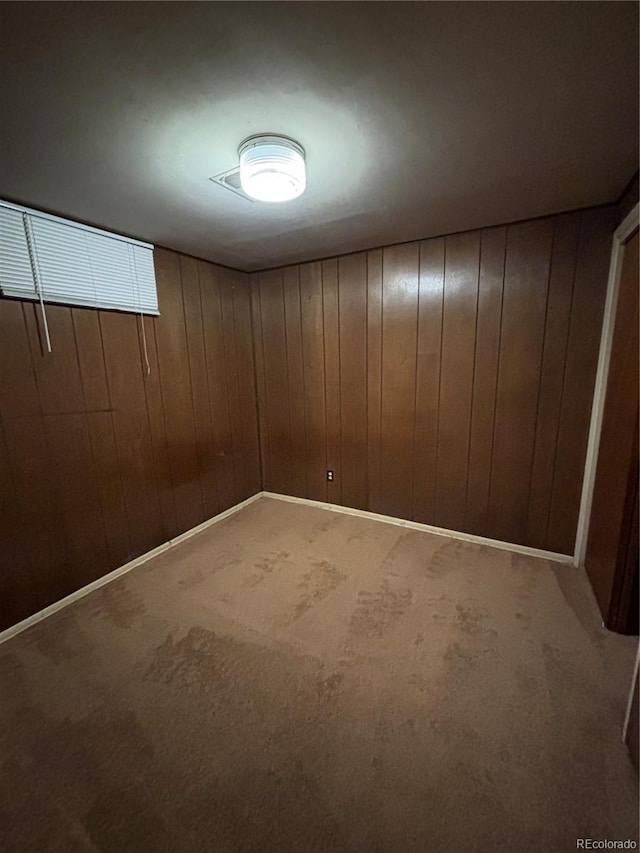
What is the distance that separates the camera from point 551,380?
214 centimetres

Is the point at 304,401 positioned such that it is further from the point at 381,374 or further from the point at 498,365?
the point at 498,365

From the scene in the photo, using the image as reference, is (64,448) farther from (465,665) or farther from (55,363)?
(465,665)

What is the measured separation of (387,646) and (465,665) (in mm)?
348

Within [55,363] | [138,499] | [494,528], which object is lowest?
[494,528]

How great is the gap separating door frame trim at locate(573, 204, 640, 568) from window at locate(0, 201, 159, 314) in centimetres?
276

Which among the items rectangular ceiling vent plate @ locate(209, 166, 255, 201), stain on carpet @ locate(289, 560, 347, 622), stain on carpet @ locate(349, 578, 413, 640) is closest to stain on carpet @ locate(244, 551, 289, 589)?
stain on carpet @ locate(289, 560, 347, 622)

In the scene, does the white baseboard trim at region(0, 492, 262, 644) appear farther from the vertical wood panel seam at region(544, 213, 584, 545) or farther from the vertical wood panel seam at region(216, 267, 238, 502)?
the vertical wood panel seam at region(544, 213, 584, 545)

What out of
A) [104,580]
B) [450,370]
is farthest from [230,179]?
[104,580]

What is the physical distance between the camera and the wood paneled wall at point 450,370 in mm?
2076

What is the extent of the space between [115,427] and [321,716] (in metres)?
1.96

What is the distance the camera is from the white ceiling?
2.65 feet

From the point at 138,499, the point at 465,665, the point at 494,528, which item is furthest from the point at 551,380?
the point at 138,499

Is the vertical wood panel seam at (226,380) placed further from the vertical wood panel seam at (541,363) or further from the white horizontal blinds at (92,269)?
the vertical wood panel seam at (541,363)

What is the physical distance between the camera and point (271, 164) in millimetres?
1237
